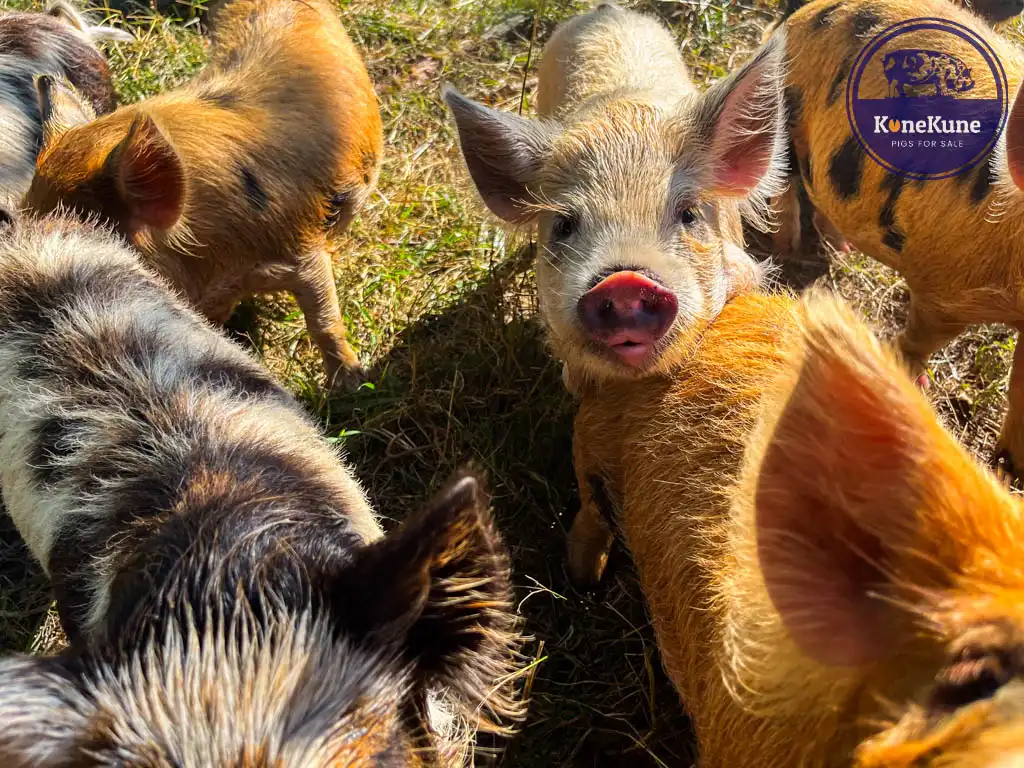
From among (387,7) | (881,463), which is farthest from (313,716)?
(387,7)

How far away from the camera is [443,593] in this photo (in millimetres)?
1226

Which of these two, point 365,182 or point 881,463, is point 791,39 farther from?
point 881,463

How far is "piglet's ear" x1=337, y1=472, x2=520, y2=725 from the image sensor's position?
3.61ft

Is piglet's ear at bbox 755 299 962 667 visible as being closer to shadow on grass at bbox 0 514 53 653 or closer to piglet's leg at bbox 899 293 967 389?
piglet's leg at bbox 899 293 967 389

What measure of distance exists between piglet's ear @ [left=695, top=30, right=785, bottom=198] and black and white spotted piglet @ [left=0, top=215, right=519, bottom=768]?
157 cm

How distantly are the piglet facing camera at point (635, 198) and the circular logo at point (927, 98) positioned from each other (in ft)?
1.59

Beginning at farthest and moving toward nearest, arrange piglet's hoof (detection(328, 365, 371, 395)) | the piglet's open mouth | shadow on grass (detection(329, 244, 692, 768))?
1. piglet's hoof (detection(328, 365, 371, 395))
2. shadow on grass (detection(329, 244, 692, 768))
3. the piglet's open mouth

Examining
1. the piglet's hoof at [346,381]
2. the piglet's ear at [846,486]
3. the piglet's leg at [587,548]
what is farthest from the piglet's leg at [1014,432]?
the piglet's hoof at [346,381]

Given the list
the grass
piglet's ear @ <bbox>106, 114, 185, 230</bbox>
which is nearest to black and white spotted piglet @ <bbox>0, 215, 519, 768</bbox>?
piglet's ear @ <bbox>106, 114, 185, 230</bbox>

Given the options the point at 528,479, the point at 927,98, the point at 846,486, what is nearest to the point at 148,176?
the point at 528,479

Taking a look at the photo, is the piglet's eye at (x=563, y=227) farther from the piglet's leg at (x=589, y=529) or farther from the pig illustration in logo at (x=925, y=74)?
the pig illustration in logo at (x=925, y=74)

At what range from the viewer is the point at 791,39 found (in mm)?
3254

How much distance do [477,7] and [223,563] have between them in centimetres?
469

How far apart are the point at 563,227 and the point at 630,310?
504mm
